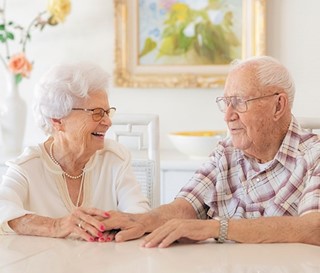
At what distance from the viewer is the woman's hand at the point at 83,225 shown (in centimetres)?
230

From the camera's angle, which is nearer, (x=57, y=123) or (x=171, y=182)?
(x=57, y=123)

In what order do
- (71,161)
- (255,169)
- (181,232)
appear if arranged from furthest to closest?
(71,161) → (255,169) → (181,232)

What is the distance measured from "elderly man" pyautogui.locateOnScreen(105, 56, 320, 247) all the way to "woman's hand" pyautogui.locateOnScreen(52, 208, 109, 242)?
4 cm

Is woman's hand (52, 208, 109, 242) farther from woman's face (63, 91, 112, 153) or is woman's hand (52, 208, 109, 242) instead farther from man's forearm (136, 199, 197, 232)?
woman's face (63, 91, 112, 153)

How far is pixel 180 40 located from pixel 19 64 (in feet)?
2.91

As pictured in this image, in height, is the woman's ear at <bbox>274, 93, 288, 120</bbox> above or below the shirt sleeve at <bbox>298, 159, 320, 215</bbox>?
above

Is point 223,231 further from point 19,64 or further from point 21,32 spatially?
point 21,32

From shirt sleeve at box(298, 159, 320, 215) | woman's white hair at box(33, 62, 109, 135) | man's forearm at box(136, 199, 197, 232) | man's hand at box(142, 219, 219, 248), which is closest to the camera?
man's hand at box(142, 219, 219, 248)

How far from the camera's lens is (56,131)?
275 cm

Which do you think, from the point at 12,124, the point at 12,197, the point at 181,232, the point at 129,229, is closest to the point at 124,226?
the point at 129,229

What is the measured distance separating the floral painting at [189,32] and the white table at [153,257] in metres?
2.09

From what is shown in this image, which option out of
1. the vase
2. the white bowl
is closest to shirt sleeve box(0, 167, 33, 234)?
the white bowl

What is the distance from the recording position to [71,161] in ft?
8.93

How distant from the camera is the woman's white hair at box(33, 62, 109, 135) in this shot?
2.63 m
